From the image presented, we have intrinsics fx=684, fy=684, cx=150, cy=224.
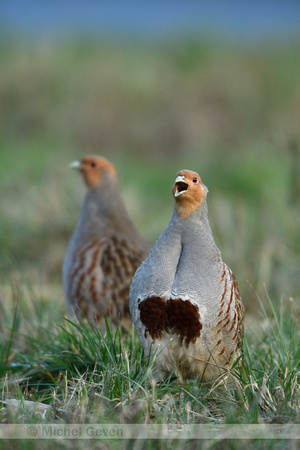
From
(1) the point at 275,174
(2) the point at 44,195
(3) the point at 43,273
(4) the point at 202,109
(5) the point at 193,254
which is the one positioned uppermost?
(4) the point at 202,109

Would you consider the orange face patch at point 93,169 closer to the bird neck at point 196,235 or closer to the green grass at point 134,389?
the green grass at point 134,389

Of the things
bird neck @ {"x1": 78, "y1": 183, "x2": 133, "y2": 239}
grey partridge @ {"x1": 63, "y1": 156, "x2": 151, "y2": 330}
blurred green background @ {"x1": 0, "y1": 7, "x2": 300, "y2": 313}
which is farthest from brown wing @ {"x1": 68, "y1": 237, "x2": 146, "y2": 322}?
blurred green background @ {"x1": 0, "y1": 7, "x2": 300, "y2": 313}

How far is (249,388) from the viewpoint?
2.38 metres

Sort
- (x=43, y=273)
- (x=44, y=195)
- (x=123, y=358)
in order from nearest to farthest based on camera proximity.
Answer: (x=123, y=358) → (x=43, y=273) → (x=44, y=195)

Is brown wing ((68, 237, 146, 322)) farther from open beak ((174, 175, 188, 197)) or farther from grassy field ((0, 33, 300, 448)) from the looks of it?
open beak ((174, 175, 188, 197))

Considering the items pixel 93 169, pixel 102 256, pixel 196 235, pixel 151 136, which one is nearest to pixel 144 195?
pixel 93 169

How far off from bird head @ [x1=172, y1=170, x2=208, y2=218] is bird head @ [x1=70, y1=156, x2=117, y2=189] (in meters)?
1.84

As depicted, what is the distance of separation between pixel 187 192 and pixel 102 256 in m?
1.50

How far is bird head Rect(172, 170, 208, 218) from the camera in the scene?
2.33 meters

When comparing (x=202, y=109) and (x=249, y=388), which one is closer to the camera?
(x=249, y=388)

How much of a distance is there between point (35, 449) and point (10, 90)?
31.5 feet

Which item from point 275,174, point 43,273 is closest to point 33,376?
point 43,273

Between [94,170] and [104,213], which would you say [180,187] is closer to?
[104,213]

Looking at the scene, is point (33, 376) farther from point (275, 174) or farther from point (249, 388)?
point (275, 174)
